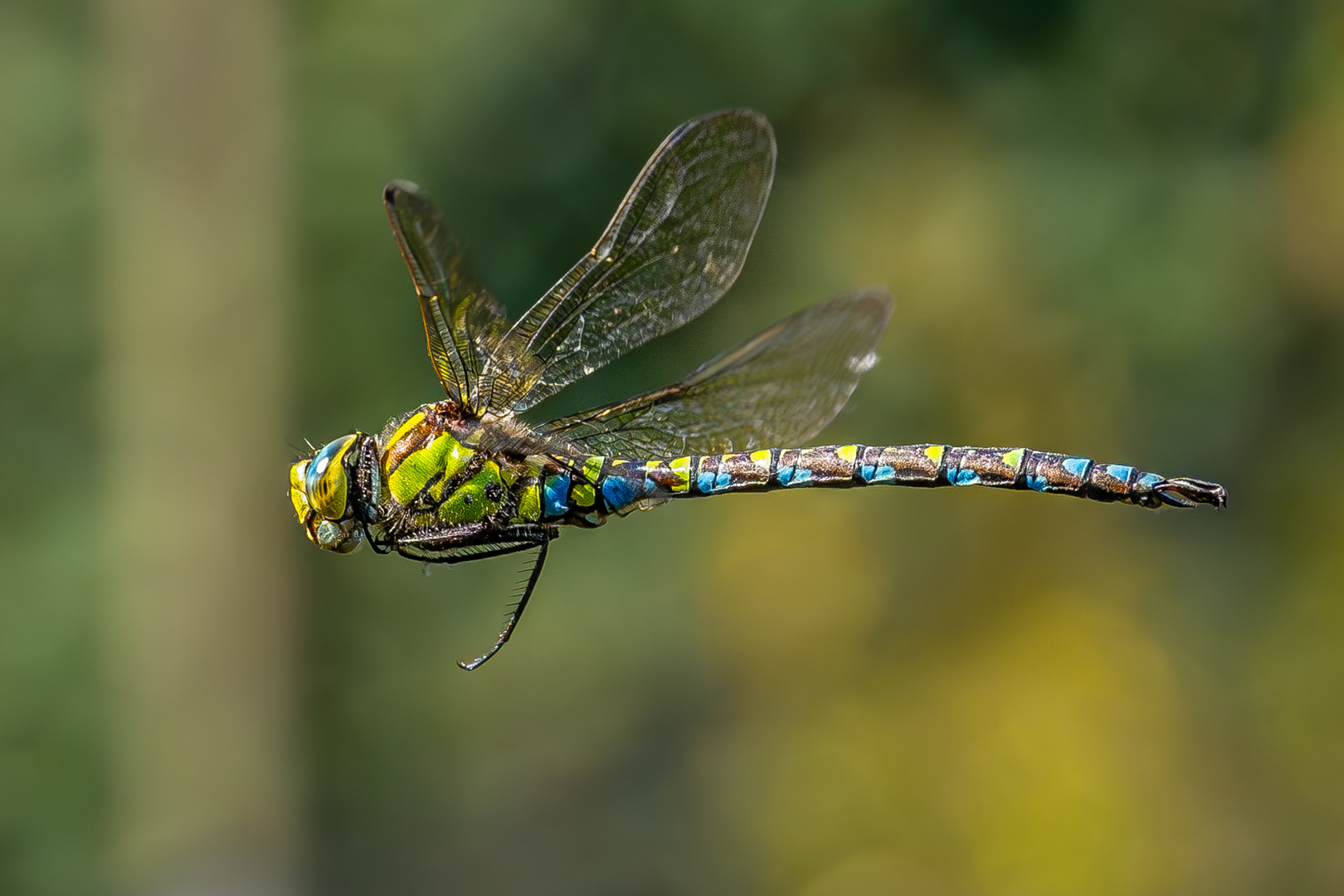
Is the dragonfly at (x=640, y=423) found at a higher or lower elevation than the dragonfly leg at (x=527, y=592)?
higher

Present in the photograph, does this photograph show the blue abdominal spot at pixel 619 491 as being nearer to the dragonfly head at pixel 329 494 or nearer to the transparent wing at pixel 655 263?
the transparent wing at pixel 655 263

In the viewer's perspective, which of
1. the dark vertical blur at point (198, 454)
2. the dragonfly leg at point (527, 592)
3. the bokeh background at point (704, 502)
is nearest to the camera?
the dragonfly leg at point (527, 592)

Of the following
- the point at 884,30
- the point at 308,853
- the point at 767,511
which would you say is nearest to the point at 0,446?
the point at 308,853

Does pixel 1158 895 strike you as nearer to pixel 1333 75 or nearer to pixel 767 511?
pixel 767 511

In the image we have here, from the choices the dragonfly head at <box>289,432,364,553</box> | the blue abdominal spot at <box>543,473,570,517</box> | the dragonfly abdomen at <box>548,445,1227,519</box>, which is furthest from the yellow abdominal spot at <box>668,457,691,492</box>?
the dragonfly head at <box>289,432,364,553</box>

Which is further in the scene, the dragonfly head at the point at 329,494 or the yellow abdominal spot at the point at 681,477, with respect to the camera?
the yellow abdominal spot at the point at 681,477

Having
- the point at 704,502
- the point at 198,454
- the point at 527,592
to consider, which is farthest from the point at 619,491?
the point at 198,454

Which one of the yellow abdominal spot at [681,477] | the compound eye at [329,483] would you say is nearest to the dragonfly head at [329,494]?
the compound eye at [329,483]
